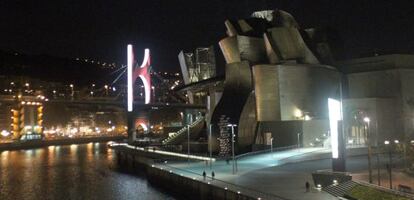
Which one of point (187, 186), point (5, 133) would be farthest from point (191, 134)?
point (5, 133)

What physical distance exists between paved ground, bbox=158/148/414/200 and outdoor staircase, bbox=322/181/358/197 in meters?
0.28

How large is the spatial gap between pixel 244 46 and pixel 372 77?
400 inches

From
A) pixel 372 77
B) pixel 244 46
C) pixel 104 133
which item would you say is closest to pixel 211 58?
pixel 244 46

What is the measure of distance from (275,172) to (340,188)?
6.02 metres

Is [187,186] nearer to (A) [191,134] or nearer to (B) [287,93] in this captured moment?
(B) [287,93]

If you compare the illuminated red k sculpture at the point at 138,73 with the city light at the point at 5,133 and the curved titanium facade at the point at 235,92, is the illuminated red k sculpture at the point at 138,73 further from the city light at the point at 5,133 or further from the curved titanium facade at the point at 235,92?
the city light at the point at 5,133

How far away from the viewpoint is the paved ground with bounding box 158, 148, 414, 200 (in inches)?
598

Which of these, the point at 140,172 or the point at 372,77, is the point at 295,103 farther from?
the point at 140,172

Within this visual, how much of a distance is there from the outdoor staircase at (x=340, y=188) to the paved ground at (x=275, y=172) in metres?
0.28

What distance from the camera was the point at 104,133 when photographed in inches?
4087

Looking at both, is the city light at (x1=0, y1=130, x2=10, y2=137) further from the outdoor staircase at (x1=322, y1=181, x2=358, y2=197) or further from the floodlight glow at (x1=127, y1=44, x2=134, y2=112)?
the outdoor staircase at (x1=322, y1=181, x2=358, y2=197)

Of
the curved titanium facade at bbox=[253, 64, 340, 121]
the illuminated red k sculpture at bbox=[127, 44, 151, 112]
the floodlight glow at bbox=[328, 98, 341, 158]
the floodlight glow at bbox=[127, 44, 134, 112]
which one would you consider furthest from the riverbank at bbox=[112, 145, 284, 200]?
the illuminated red k sculpture at bbox=[127, 44, 151, 112]

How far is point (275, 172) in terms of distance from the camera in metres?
20.5

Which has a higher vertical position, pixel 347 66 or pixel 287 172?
pixel 347 66
